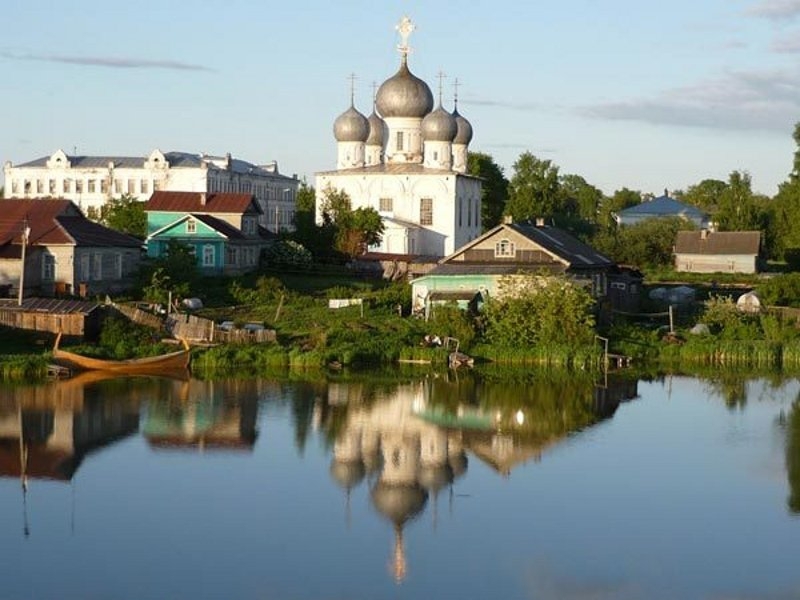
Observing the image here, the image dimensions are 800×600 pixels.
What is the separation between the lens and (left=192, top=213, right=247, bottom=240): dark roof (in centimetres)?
4809

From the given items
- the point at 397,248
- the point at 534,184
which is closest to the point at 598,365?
the point at 397,248

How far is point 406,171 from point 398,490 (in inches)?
1563

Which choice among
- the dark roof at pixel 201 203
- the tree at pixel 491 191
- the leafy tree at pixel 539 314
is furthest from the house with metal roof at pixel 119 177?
the leafy tree at pixel 539 314

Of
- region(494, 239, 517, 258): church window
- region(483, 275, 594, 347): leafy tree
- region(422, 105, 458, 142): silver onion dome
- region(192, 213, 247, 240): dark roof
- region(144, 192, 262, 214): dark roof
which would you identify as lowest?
region(483, 275, 594, 347): leafy tree

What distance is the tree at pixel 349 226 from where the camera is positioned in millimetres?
52719

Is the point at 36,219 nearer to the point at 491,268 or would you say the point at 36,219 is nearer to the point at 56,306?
the point at 56,306

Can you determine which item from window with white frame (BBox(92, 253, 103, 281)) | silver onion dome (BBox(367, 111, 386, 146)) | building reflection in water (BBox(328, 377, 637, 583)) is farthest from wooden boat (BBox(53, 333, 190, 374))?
silver onion dome (BBox(367, 111, 386, 146))

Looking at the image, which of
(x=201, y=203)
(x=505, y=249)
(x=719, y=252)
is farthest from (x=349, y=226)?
(x=719, y=252)

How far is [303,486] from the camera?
863 inches

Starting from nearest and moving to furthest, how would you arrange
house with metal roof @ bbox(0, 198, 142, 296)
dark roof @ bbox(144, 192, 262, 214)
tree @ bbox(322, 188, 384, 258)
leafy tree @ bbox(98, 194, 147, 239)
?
house with metal roof @ bbox(0, 198, 142, 296) → dark roof @ bbox(144, 192, 262, 214) → tree @ bbox(322, 188, 384, 258) → leafy tree @ bbox(98, 194, 147, 239)

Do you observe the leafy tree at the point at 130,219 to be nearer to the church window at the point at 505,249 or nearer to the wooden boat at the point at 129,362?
the church window at the point at 505,249

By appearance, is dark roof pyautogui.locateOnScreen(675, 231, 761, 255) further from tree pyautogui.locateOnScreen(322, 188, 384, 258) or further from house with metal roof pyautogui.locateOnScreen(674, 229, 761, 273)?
tree pyautogui.locateOnScreen(322, 188, 384, 258)

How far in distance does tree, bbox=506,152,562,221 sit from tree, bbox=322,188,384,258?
64.6 feet

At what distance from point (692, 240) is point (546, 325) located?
97.0ft
